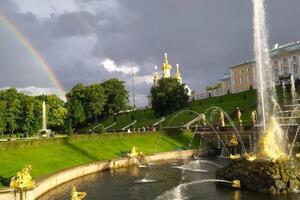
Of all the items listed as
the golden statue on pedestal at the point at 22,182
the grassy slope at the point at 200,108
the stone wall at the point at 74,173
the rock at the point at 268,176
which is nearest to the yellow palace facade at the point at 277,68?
the grassy slope at the point at 200,108

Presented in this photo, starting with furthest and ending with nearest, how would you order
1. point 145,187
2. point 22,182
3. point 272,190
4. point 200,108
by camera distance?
point 200,108
point 145,187
point 272,190
point 22,182

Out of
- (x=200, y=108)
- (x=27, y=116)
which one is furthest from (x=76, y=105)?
(x=200, y=108)

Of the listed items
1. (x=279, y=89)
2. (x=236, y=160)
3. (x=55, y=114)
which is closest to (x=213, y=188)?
(x=236, y=160)

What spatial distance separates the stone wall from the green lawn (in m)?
2.00

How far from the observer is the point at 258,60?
4619 centimetres

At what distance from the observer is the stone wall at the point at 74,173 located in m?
31.3

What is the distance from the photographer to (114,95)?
13650 cm

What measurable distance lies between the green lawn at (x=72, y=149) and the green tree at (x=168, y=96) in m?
42.2

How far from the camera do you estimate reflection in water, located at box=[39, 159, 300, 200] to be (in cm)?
3331

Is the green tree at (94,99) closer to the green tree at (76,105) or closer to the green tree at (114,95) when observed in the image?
the green tree at (76,105)

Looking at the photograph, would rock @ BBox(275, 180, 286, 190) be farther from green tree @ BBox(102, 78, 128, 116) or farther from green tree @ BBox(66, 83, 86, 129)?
green tree @ BBox(102, 78, 128, 116)

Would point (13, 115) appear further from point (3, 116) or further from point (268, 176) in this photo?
point (268, 176)

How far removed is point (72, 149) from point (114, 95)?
8105cm

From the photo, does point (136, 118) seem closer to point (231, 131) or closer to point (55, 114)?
point (55, 114)
